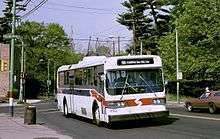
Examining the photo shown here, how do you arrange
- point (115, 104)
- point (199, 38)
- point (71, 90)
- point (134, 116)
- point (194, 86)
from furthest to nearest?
point (194, 86)
point (199, 38)
point (71, 90)
point (134, 116)
point (115, 104)

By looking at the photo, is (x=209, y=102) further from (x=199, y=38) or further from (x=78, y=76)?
(x=199, y=38)

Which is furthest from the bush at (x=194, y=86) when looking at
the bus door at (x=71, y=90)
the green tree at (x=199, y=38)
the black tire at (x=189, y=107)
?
the bus door at (x=71, y=90)

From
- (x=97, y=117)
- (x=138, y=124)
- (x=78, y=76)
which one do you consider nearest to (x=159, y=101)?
(x=138, y=124)

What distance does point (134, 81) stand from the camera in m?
22.0

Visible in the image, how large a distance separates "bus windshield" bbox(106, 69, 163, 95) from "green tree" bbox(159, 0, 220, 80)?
3121 centimetres

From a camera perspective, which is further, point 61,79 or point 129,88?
point 61,79

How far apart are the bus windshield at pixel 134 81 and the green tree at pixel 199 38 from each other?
102ft

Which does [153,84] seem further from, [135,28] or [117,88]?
[135,28]

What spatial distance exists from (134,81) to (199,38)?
36348mm

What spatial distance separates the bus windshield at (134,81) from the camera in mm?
21750

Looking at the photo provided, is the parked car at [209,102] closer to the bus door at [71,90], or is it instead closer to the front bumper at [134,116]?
the bus door at [71,90]

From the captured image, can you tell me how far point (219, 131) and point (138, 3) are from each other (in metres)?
65.6

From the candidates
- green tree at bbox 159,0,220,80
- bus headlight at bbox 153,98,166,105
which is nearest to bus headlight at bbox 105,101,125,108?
bus headlight at bbox 153,98,166,105

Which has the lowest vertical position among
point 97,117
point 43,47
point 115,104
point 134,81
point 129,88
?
point 97,117
